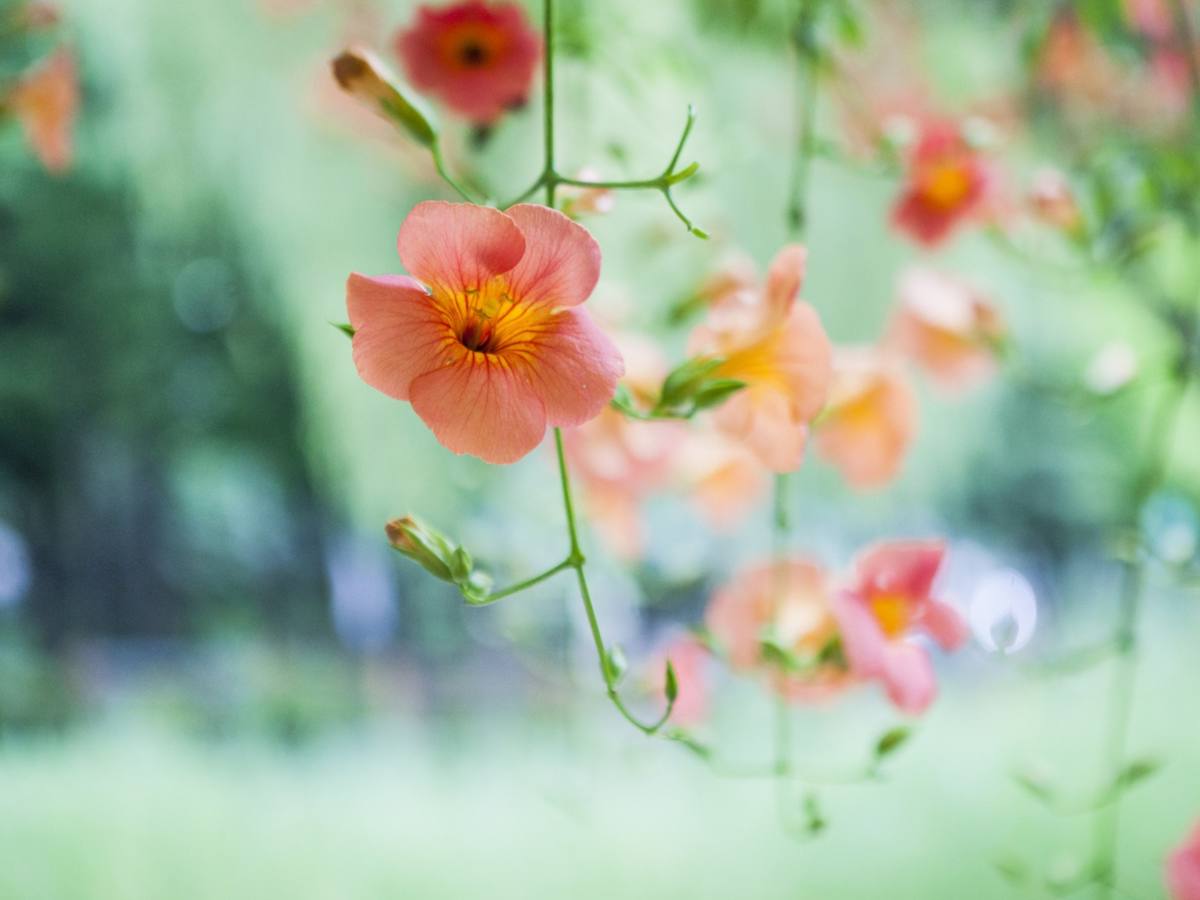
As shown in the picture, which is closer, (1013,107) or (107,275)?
(1013,107)

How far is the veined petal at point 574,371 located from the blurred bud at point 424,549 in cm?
3

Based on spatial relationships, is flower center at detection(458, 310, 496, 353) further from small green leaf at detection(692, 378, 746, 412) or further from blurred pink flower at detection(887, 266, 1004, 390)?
blurred pink flower at detection(887, 266, 1004, 390)

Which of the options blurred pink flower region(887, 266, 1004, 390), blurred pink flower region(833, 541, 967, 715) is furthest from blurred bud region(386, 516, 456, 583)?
blurred pink flower region(887, 266, 1004, 390)

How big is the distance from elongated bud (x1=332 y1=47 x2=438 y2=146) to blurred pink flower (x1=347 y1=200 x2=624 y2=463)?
0.04m

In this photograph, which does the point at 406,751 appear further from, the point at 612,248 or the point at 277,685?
the point at 277,685

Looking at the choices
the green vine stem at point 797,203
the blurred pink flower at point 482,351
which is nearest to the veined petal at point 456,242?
the blurred pink flower at point 482,351

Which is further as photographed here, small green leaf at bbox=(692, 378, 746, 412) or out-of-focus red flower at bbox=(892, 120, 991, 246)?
out-of-focus red flower at bbox=(892, 120, 991, 246)

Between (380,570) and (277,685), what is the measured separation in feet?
1.85

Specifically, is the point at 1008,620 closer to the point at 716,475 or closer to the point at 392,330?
the point at 716,475

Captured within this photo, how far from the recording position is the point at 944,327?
35cm

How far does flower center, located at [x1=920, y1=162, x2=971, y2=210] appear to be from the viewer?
349 mm

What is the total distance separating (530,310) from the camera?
182 millimetres

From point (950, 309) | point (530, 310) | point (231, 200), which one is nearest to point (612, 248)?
point (950, 309)

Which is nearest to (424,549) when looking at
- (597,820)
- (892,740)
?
(892,740)
